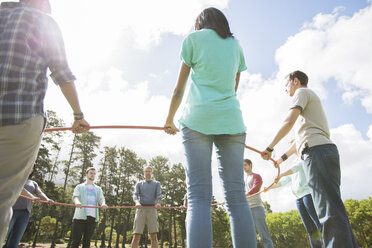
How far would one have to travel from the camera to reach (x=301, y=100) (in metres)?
3.04

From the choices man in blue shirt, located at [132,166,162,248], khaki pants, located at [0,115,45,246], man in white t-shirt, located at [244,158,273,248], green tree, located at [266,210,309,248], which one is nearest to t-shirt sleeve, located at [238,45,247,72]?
khaki pants, located at [0,115,45,246]

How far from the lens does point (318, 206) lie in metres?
2.66

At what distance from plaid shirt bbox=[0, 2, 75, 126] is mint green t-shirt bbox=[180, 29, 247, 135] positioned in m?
1.03

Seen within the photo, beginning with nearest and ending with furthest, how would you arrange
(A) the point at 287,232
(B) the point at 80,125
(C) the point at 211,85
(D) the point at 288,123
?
(C) the point at 211,85
(B) the point at 80,125
(D) the point at 288,123
(A) the point at 287,232

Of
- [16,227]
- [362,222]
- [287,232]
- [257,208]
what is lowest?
[16,227]

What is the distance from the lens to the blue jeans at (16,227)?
5605 mm

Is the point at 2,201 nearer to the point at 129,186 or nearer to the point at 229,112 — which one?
the point at 229,112

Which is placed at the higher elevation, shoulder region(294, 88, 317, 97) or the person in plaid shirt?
shoulder region(294, 88, 317, 97)

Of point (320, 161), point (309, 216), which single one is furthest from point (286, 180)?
point (320, 161)

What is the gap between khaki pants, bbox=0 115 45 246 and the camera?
5.46 ft

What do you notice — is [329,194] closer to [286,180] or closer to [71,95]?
[71,95]

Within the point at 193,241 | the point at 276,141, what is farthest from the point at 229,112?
the point at 276,141

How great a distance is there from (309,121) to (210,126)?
1.60m

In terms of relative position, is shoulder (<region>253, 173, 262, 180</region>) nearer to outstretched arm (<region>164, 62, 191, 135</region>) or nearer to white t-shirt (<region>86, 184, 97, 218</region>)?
A: white t-shirt (<region>86, 184, 97, 218</region>)
